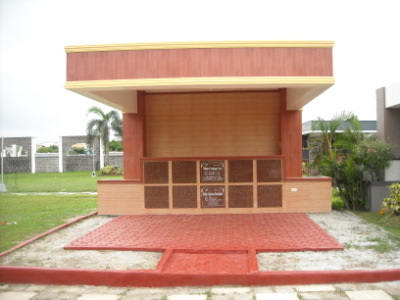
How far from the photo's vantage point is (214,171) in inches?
423

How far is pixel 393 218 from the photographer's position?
9.16m

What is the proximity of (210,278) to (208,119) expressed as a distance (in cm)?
677

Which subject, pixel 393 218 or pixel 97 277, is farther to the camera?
pixel 393 218

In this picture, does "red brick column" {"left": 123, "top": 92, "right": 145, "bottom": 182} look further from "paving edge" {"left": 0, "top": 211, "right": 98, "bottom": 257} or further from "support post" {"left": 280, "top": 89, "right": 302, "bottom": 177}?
"support post" {"left": 280, "top": 89, "right": 302, "bottom": 177}

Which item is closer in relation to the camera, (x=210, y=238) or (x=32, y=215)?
(x=210, y=238)

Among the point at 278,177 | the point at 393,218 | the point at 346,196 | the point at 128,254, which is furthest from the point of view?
the point at 346,196

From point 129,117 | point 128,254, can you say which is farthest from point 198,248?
point 129,117

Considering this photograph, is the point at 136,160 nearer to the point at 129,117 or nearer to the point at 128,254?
the point at 129,117

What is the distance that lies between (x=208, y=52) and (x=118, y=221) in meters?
4.91

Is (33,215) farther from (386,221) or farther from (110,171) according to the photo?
(110,171)

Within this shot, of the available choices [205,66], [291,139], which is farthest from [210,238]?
[291,139]

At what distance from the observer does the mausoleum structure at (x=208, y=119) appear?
332 inches

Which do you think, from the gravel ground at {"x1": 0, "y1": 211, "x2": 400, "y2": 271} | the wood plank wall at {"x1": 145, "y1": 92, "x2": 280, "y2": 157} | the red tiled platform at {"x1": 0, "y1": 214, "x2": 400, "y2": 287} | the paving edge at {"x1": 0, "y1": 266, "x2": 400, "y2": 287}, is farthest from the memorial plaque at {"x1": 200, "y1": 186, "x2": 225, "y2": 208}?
the paving edge at {"x1": 0, "y1": 266, "x2": 400, "y2": 287}

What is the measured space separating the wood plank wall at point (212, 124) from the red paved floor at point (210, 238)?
2.26m
